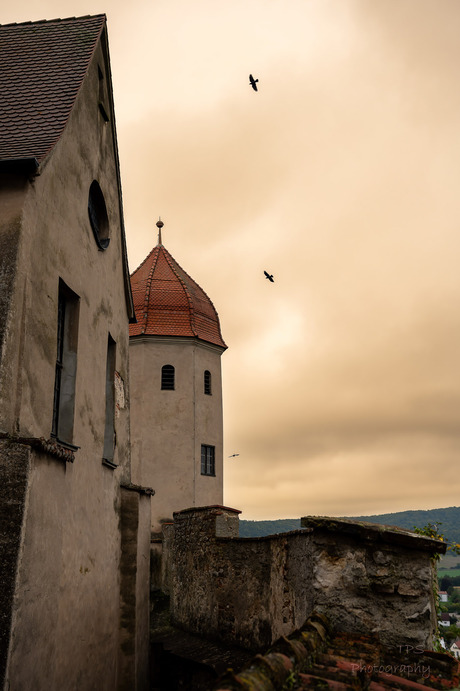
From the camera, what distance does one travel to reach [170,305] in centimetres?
2531

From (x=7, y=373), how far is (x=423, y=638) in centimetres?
443

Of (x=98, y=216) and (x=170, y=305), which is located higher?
(x=170, y=305)

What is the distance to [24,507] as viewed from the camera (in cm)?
546

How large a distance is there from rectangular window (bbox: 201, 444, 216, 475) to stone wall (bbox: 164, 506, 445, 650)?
316 inches

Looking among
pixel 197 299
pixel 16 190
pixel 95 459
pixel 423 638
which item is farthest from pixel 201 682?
pixel 197 299

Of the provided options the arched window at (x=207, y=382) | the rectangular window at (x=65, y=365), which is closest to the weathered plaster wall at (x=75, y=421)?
the rectangular window at (x=65, y=365)

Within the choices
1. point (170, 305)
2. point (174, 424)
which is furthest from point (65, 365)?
point (170, 305)

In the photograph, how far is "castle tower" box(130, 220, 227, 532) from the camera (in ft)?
74.8

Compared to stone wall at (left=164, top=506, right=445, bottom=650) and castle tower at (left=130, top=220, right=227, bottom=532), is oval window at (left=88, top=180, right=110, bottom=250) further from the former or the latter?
castle tower at (left=130, top=220, right=227, bottom=532)

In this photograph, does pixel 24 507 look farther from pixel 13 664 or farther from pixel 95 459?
pixel 95 459

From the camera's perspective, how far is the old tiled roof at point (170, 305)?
2461 centimetres

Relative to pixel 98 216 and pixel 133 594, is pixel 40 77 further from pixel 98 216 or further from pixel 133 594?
pixel 133 594

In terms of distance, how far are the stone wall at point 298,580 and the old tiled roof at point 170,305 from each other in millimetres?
10713

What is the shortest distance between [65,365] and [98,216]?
3496mm
